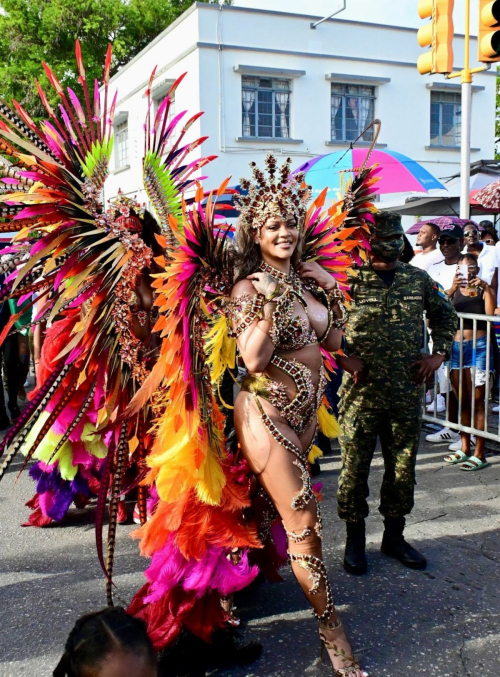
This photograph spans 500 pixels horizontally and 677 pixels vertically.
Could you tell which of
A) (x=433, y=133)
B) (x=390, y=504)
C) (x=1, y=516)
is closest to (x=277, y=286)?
(x=390, y=504)

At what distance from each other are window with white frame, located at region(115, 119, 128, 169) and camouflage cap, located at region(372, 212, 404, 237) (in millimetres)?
17182

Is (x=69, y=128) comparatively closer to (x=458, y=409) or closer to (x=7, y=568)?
(x=7, y=568)

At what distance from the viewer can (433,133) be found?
18766mm

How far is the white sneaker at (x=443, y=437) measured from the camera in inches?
232

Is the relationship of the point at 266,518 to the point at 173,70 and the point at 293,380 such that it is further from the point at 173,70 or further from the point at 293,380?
the point at 173,70

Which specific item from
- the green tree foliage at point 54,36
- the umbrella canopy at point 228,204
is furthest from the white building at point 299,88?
the umbrella canopy at point 228,204

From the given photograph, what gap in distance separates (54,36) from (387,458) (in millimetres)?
21992

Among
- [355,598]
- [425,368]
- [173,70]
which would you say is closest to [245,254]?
[425,368]

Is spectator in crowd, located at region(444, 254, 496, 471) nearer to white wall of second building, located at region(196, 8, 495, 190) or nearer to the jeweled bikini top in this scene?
the jeweled bikini top

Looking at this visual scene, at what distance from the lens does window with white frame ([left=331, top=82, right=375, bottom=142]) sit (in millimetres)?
17812

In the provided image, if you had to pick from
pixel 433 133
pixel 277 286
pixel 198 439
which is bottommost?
pixel 198 439

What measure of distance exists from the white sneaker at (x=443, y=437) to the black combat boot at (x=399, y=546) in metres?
2.51

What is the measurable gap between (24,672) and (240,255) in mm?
1900

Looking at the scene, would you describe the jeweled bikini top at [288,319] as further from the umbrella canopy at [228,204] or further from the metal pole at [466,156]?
the metal pole at [466,156]
